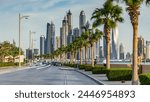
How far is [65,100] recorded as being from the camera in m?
13.4

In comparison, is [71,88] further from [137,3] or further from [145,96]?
[137,3]

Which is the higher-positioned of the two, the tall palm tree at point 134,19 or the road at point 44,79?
the tall palm tree at point 134,19

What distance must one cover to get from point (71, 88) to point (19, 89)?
188cm

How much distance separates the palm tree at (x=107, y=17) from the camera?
50.1m

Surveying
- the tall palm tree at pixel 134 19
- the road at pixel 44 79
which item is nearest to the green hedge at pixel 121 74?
the road at pixel 44 79

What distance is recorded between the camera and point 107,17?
176 feet

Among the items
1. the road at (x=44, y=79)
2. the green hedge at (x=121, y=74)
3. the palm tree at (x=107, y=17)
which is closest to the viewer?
the road at (x=44, y=79)

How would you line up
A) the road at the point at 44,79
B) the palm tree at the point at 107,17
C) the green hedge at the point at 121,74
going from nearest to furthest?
the road at the point at 44,79 < the green hedge at the point at 121,74 < the palm tree at the point at 107,17

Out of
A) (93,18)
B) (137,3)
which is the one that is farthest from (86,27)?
(137,3)

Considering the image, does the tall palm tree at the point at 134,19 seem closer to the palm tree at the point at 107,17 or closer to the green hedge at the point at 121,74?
the green hedge at the point at 121,74

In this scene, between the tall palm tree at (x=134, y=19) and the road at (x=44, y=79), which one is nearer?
the tall palm tree at (x=134, y=19)

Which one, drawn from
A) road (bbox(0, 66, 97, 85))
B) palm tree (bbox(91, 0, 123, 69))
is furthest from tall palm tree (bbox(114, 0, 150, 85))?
palm tree (bbox(91, 0, 123, 69))

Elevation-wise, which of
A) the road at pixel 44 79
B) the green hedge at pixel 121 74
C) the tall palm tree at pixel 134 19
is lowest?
the road at pixel 44 79

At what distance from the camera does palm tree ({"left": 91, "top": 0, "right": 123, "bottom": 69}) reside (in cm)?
5012
